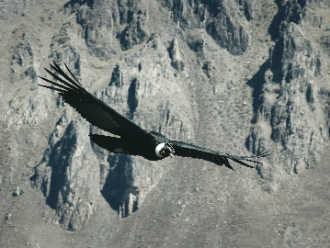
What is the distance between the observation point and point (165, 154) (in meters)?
33.4

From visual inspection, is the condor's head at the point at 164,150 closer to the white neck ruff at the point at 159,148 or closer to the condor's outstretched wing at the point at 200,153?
the white neck ruff at the point at 159,148

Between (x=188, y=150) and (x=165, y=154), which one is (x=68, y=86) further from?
(x=188, y=150)

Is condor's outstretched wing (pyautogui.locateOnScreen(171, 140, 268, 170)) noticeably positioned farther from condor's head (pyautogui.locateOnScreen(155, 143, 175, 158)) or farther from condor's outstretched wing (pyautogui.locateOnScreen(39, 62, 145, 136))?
condor's outstretched wing (pyautogui.locateOnScreen(39, 62, 145, 136))

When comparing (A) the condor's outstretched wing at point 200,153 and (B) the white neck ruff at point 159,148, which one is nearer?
(B) the white neck ruff at point 159,148

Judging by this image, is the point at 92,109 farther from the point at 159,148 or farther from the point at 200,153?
the point at 200,153

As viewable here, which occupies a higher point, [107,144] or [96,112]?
[96,112]

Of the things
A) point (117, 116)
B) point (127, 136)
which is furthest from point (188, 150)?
point (117, 116)

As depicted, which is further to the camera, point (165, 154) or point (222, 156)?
point (222, 156)

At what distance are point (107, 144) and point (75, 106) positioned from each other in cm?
360

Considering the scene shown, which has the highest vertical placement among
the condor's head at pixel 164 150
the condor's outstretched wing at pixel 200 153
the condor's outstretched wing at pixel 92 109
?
the condor's outstretched wing at pixel 92 109

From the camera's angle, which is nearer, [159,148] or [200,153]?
[159,148]

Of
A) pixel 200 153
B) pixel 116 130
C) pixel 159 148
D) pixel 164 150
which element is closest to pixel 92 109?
pixel 116 130

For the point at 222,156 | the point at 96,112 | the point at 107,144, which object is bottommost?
the point at 222,156

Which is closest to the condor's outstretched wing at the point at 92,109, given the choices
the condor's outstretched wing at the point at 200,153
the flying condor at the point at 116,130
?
the flying condor at the point at 116,130
